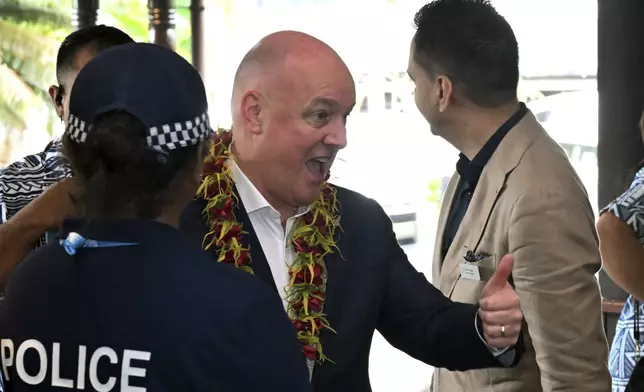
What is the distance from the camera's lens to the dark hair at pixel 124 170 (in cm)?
132

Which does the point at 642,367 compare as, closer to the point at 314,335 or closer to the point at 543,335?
the point at 543,335

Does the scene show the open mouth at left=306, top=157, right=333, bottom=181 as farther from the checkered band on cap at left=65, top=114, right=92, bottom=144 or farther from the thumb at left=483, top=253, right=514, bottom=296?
the checkered band on cap at left=65, top=114, right=92, bottom=144

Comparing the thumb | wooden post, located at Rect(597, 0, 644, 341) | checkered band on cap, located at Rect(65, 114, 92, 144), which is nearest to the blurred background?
wooden post, located at Rect(597, 0, 644, 341)

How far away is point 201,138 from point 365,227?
2.35ft

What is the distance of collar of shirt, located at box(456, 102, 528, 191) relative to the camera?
2.29 metres

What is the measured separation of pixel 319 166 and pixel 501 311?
50 centimetres

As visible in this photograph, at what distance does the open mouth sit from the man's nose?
0.04m

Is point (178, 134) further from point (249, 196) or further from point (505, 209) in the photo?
point (505, 209)

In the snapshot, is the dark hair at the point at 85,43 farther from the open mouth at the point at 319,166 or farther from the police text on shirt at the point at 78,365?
the police text on shirt at the point at 78,365

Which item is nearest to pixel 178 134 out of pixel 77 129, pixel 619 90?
A: pixel 77 129

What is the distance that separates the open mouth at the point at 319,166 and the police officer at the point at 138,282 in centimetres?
58

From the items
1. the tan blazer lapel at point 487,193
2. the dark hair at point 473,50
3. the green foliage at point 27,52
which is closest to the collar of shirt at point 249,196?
the tan blazer lapel at point 487,193

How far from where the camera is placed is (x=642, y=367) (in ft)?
8.58

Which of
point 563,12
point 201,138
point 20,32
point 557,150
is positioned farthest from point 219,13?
point 201,138
